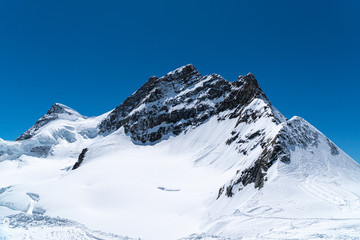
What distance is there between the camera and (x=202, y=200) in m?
34.2

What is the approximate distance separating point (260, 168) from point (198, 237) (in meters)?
11.8

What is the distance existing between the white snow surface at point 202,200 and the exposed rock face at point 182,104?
17.1 meters

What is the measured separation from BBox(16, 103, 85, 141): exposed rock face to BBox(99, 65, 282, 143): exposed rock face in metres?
96.9

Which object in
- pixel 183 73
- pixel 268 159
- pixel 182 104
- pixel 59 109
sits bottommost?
pixel 268 159

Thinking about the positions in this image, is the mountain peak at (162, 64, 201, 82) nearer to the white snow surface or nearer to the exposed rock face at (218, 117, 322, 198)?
the white snow surface

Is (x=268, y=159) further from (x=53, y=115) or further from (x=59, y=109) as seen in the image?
(x=59, y=109)

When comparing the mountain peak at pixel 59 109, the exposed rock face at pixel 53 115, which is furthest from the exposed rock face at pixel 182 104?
the mountain peak at pixel 59 109

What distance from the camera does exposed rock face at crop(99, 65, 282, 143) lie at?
79.8 metres

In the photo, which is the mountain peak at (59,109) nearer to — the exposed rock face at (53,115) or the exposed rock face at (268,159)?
the exposed rock face at (53,115)

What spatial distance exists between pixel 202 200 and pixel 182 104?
2509 inches

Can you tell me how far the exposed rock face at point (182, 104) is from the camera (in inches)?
3140

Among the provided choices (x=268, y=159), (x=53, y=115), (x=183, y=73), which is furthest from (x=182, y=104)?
(x=53, y=115)

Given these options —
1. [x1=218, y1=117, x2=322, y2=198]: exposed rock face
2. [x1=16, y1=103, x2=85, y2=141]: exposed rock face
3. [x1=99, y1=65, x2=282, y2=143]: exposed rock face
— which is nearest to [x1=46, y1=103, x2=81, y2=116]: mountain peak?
[x1=16, y1=103, x2=85, y2=141]: exposed rock face

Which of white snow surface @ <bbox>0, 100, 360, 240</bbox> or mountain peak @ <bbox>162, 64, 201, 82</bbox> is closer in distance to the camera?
white snow surface @ <bbox>0, 100, 360, 240</bbox>
